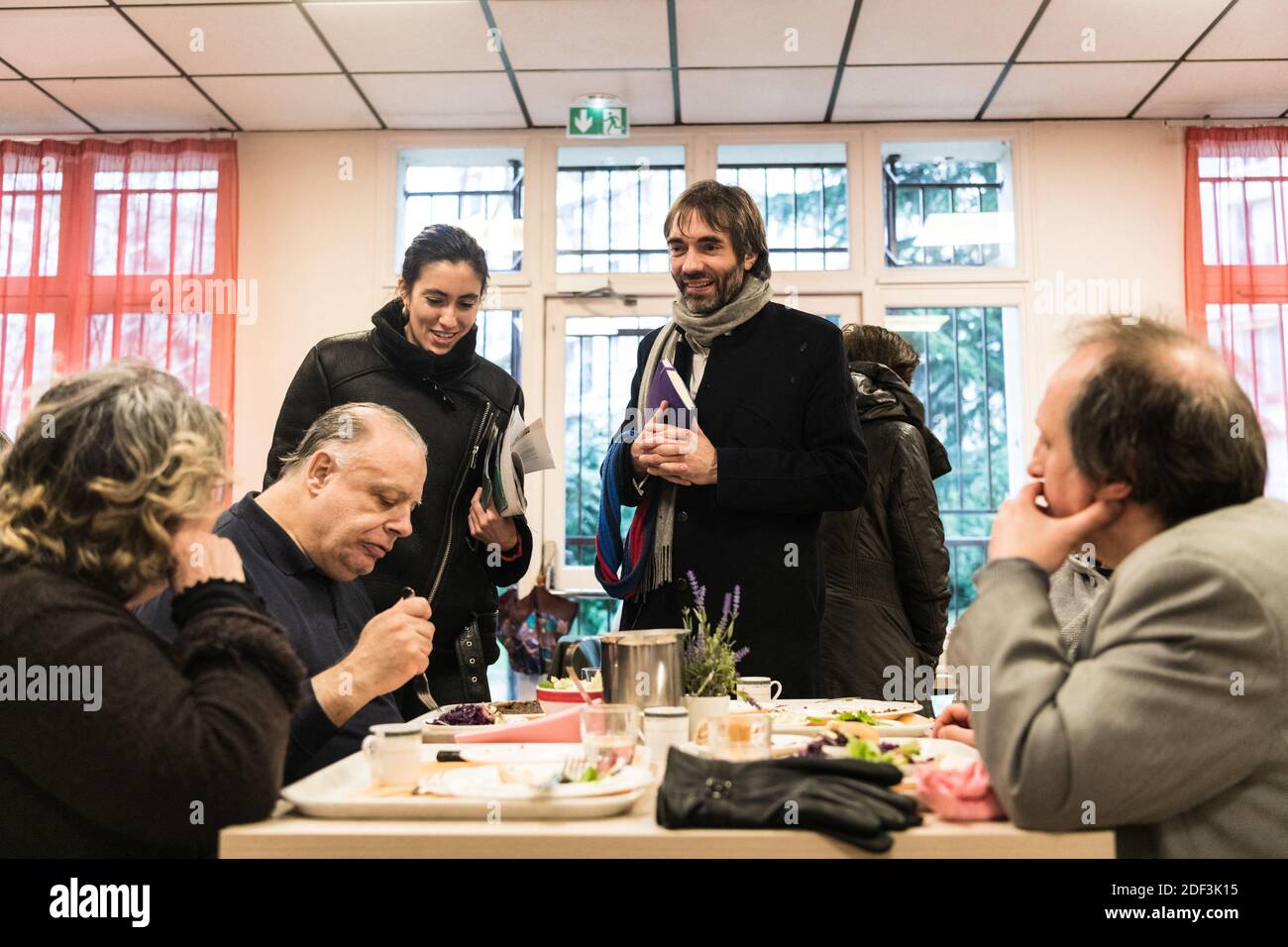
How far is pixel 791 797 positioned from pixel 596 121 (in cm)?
448

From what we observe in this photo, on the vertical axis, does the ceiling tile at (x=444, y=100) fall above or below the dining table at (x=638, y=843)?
above

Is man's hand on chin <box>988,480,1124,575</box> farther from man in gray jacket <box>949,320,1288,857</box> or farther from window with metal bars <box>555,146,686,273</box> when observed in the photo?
window with metal bars <box>555,146,686,273</box>

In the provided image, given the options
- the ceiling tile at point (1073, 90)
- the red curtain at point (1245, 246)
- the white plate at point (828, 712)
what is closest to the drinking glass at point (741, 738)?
the white plate at point (828, 712)

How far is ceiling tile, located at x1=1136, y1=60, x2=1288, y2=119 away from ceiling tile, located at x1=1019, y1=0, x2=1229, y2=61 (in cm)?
26

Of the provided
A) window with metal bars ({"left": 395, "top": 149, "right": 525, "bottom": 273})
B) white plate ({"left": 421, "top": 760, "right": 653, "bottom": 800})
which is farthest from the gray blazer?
window with metal bars ({"left": 395, "top": 149, "right": 525, "bottom": 273})

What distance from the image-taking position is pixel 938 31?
437cm

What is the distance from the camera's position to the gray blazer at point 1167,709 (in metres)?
0.98

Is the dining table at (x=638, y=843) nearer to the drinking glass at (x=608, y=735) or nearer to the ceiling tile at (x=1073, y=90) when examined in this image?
the drinking glass at (x=608, y=735)

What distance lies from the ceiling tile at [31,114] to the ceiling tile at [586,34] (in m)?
2.22

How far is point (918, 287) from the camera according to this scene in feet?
17.5

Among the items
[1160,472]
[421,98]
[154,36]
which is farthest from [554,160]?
[1160,472]

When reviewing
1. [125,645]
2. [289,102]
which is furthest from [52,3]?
[125,645]

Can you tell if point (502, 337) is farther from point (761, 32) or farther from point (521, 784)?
point (521, 784)
